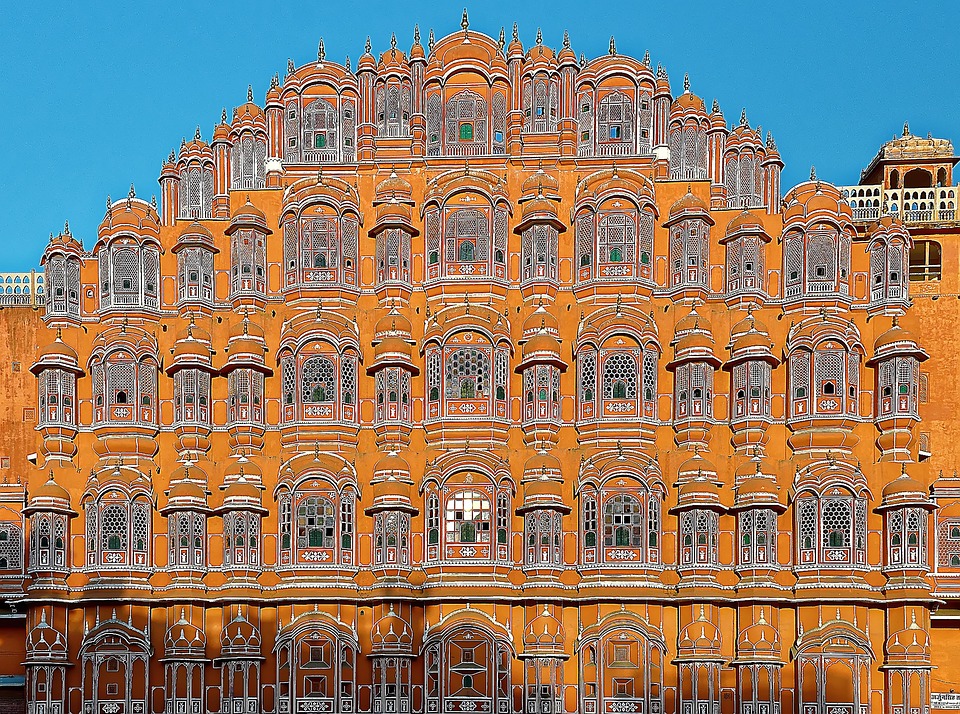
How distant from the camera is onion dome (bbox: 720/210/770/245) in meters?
32.2

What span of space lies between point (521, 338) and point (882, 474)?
8.79 m

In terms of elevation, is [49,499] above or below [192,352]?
below

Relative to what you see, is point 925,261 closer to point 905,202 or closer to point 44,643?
point 905,202

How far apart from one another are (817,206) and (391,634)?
1409 cm

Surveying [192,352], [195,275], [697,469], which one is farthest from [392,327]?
[697,469]

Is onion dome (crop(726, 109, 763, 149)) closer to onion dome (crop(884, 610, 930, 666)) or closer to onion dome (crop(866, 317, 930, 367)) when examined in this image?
onion dome (crop(866, 317, 930, 367))

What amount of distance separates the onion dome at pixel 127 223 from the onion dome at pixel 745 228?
A: 13.7 metres

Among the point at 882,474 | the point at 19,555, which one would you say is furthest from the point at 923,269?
the point at 19,555

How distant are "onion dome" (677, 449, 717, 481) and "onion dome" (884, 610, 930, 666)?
17.1 ft

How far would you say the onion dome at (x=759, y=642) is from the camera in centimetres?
3036

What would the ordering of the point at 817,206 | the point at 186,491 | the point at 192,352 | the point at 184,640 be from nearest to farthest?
the point at 184,640
the point at 186,491
the point at 192,352
the point at 817,206

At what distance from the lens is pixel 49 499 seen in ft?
103

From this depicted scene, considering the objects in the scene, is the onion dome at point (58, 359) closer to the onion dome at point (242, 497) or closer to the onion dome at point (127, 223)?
the onion dome at point (127, 223)

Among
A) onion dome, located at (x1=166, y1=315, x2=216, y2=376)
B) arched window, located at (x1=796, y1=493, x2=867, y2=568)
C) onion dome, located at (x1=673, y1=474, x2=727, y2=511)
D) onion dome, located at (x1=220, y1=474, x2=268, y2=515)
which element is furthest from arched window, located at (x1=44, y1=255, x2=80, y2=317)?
arched window, located at (x1=796, y1=493, x2=867, y2=568)
